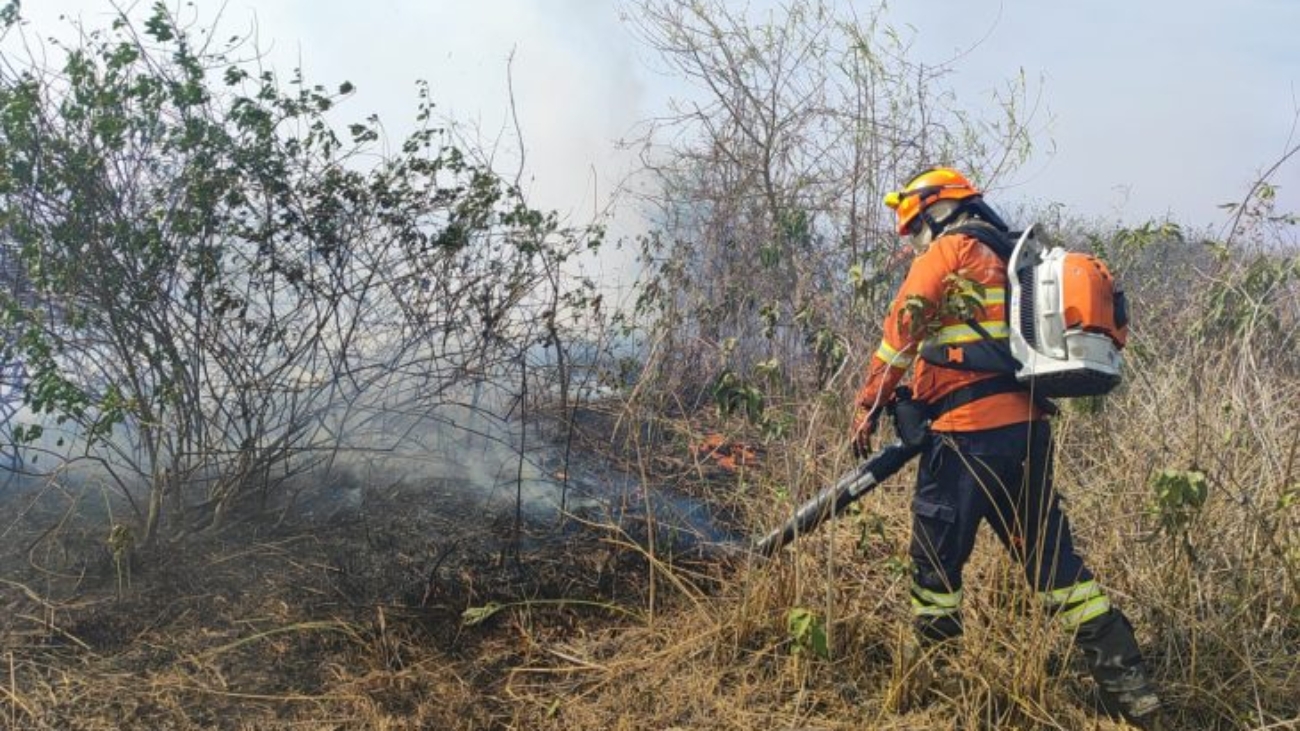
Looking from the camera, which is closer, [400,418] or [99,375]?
[99,375]

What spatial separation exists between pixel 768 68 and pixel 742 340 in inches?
74.3

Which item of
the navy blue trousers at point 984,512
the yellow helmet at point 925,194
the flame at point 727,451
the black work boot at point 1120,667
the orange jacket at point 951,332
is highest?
the yellow helmet at point 925,194

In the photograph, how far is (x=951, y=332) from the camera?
311 centimetres

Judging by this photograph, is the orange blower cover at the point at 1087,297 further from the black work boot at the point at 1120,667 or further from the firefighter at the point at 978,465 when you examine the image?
the black work boot at the point at 1120,667

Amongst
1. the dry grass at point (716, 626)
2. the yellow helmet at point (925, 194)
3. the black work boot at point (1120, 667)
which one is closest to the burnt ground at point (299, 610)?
the dry grass at point (716, 626)

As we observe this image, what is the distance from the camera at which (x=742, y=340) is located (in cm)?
664

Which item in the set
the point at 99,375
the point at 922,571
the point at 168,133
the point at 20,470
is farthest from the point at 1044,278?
the point at 20,470

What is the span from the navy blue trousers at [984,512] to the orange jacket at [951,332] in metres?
0.05

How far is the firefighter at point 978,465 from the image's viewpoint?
300 cm

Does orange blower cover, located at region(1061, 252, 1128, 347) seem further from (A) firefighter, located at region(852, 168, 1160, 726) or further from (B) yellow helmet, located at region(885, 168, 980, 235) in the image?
(B) yellow helmet, located at region(885, 168, 980, 235)

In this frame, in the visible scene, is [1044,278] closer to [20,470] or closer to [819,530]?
[819,530]

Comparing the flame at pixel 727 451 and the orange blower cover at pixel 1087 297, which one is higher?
the orange blower cover at pixel 1087 297

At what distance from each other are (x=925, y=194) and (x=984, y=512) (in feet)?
3.58

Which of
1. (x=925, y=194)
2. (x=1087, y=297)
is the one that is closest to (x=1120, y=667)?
(x=1087, y=297)
